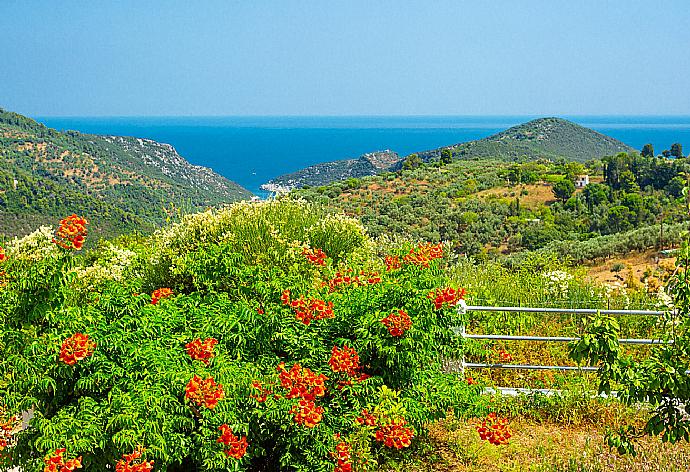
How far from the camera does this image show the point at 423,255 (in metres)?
4.78

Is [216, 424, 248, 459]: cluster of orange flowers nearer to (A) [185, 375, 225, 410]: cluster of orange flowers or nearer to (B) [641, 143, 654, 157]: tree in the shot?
(A) [185, 375, 225, 410]: cluster of orange flowers


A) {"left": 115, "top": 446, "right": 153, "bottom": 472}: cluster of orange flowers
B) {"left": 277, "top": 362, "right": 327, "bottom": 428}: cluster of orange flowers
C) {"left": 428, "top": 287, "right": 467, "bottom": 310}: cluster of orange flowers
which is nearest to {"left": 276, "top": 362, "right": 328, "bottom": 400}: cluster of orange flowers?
{"left": 277, "top": 362, "right": 327, "bottom": 428}: cluster of orange flowers

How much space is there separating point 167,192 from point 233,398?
50.1 m

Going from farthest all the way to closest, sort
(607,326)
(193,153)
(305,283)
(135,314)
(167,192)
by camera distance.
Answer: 1. (193,153)
2. (167,192)
3. (305,283)
4. (135,314)
5. (607,326)

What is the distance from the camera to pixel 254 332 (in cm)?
410

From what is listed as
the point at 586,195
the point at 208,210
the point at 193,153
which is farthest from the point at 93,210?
the point at 193,153

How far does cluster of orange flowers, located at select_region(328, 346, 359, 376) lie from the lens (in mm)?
3922

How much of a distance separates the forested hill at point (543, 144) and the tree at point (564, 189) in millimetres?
21399

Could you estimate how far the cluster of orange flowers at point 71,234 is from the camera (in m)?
3.78

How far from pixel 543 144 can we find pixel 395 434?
62.5 metres

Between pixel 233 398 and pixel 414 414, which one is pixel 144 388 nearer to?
pixel 233 398

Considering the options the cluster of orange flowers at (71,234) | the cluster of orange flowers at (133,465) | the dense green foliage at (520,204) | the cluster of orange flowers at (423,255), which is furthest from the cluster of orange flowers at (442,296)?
the dense green foliage at (520,204)

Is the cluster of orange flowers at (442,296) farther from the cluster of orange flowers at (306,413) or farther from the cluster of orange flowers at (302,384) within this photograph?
the cluster of orange flowers at (306,413)

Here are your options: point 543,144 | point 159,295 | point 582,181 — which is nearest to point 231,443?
point 159,295
